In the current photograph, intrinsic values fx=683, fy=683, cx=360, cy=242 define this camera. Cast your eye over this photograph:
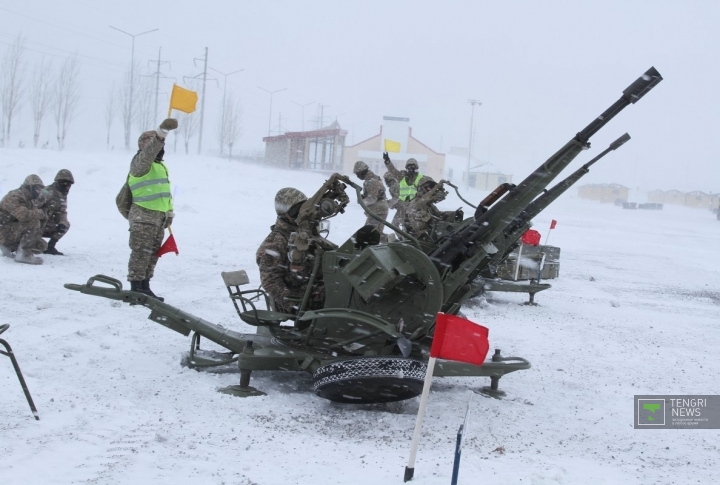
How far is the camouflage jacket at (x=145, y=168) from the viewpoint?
23.5 ft

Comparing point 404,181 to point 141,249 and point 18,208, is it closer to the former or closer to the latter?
point 18,208

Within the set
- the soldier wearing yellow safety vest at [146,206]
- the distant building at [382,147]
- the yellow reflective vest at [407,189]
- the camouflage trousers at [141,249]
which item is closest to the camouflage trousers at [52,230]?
the soldier wearing yellow safety vest at [146,206]

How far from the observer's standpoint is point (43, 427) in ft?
13.7

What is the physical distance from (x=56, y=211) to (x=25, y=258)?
122 cm

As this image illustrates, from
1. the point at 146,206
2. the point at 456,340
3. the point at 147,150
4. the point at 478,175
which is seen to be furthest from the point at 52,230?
the point at 478,175

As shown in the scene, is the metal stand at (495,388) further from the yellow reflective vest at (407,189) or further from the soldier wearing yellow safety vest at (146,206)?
the yellow reflective vest at (407,189)

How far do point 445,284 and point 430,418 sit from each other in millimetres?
1029

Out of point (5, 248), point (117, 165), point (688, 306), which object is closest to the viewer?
point (5, 248)

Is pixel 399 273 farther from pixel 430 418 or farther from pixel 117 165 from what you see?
pixel 117 165

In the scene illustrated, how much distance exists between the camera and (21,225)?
382 inches

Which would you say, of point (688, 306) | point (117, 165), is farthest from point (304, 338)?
point (117, 165)

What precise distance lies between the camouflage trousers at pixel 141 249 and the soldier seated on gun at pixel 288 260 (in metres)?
2.01

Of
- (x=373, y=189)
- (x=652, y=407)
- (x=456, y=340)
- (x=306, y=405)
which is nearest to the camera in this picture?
(x=456, y=340)

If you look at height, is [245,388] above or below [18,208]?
below
